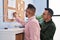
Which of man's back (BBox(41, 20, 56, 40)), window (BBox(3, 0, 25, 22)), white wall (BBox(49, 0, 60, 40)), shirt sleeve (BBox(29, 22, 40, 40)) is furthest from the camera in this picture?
white wall (BBox(49, 0, 60, 40))

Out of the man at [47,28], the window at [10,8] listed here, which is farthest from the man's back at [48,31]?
the window at [10,8]

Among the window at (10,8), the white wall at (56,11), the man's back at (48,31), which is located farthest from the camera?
the white wall at (56,11)

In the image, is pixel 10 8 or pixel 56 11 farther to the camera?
pixel 56 11

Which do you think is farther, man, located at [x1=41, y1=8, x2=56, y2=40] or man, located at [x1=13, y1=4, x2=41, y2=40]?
man, located at [x1=41, y1=8, x2=56, y2=40]

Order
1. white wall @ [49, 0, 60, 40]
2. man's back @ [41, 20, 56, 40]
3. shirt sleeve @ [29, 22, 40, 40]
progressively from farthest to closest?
white wall @ [49, 0, 60, 40]
man's back @ [41, 20, 56, 40]
shirt sleeve @ [29, 22, 40, 40]

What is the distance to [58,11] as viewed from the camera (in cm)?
438

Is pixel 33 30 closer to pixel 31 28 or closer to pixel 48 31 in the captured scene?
pixel 31 28

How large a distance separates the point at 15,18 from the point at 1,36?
0.76 m

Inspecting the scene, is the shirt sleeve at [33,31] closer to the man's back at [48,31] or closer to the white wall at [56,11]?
the man's back at [48,31]

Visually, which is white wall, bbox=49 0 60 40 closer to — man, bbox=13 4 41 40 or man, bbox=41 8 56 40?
man, bbox=41 8 56 40

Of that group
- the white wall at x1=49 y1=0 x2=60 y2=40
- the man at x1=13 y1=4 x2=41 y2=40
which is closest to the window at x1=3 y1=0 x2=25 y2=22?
the man at x1=13 y1=4 x2=41 y2=40

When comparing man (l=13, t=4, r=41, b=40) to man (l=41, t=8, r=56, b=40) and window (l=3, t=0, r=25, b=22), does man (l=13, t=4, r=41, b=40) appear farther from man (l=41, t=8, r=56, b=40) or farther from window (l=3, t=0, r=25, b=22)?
window (l=3, t=0, r=25, b=22)

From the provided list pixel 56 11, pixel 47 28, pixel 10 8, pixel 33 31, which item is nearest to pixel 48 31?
pixel 47 28

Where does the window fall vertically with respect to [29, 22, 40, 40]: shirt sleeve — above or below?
above
